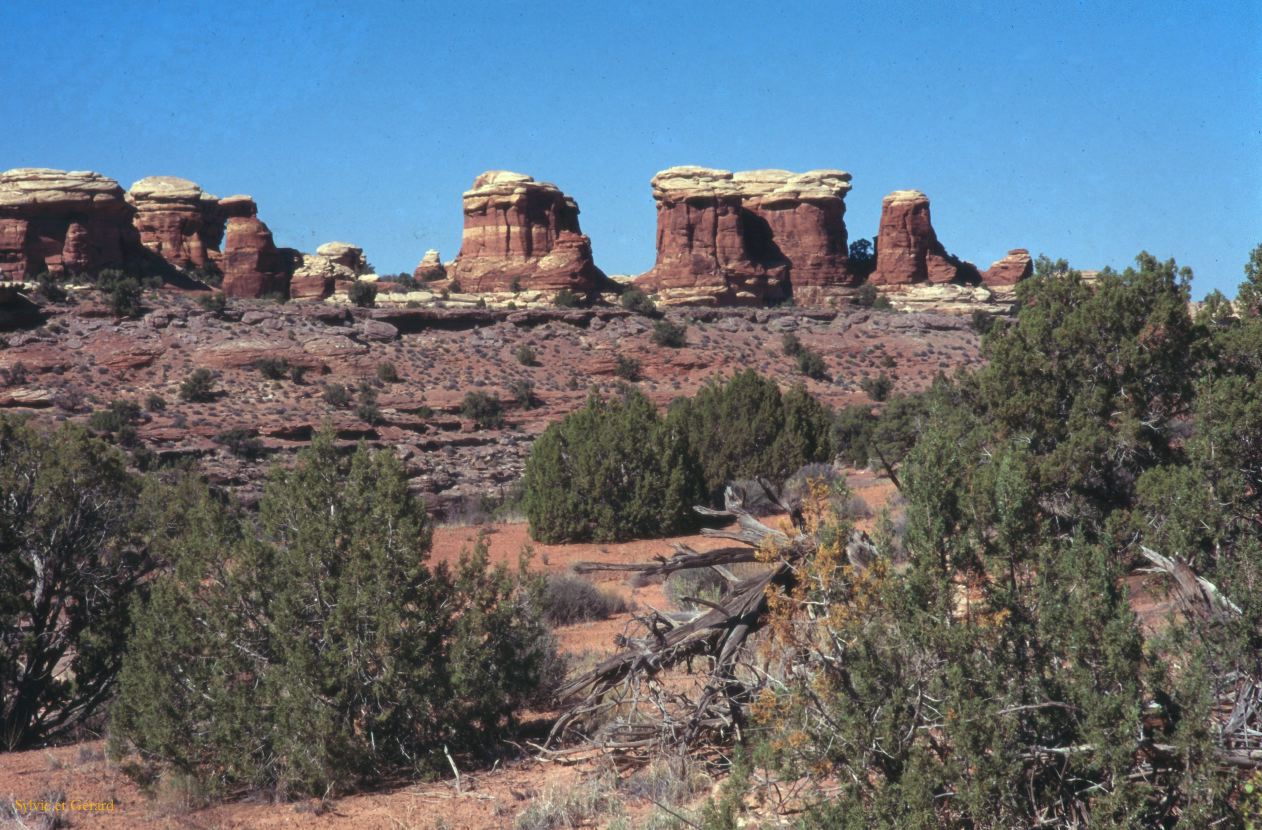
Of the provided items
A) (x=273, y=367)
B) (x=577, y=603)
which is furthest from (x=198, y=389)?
(x=577, y=603)

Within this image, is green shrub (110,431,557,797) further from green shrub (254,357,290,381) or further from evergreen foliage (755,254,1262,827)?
green shrub (254,357,290,381)

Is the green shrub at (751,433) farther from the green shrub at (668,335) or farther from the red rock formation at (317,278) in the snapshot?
the red rock formation at (317,278)

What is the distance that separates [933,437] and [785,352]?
5066cm

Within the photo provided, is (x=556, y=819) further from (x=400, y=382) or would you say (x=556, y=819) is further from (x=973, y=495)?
(x=400, y=382)

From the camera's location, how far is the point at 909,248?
77062 millimetres

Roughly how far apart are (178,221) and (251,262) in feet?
21.5

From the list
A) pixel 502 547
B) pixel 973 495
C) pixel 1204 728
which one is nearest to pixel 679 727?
pixel 973 495

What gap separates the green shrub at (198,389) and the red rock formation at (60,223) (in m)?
19.5

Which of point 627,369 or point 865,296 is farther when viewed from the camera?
point 865,296

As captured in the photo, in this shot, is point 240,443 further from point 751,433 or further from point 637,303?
point 637,303

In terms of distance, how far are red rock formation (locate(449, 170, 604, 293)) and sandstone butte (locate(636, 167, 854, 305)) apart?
18.8 ft

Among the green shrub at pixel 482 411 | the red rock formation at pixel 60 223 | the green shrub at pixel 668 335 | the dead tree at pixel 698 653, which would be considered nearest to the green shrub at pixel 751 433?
the green shrub at pixel 482 411

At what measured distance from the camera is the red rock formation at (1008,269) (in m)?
79.4

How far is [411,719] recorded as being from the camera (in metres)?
7.34
